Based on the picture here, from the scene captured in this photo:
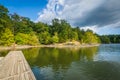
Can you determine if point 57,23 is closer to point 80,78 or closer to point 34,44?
point 34,44

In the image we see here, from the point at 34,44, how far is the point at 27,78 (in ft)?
242

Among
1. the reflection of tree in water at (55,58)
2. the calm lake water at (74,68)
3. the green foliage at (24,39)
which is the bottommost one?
the calm lake water at (74,68)

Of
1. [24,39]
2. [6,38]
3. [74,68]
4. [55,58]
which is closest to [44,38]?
[24,39]

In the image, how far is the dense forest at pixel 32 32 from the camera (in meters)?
63.4

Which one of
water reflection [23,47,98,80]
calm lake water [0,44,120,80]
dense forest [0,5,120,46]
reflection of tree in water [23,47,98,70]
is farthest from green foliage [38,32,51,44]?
calm lake water [0,44,120,80]

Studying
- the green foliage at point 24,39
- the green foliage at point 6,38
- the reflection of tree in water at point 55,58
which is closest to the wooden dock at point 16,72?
the reflection of tree in water at point 55,58

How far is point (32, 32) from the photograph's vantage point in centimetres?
9256

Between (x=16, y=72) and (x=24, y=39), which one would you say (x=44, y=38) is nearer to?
(x=24, y=39)

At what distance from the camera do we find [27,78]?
12.6m

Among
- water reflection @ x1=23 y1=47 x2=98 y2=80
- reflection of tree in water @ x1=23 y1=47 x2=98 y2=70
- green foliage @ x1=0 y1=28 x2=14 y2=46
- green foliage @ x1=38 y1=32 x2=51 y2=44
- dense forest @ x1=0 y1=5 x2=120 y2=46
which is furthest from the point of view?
green foliage @ x1=38 y1=32 x2=51 y2=44

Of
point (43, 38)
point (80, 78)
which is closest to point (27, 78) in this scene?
point (80, 78)

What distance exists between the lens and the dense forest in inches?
2498

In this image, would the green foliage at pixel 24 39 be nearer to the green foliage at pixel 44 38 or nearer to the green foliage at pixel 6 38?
the green foliage at pixel 44 38

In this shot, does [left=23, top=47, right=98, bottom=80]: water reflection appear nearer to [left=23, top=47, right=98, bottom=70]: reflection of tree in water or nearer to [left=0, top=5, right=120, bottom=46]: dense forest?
[left=23, top=47, right=98, bottom=70]: reflection of tree in water
